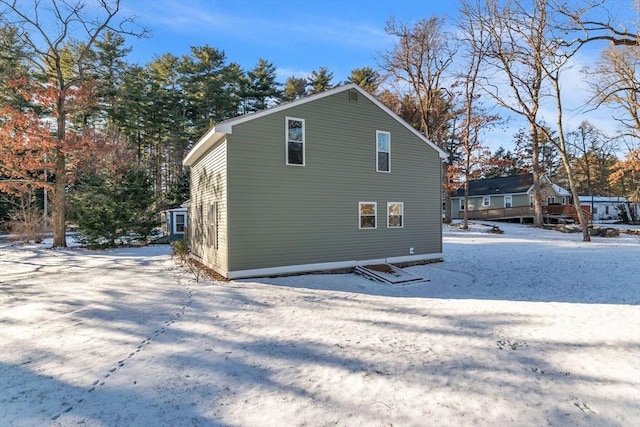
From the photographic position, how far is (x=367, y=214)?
1161cm

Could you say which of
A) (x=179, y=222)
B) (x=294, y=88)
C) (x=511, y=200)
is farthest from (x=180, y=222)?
(x=511, y=200)

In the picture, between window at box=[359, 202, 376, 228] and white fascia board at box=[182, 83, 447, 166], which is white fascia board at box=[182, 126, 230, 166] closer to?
white fascia board at box=[182, 83, 447, 166]

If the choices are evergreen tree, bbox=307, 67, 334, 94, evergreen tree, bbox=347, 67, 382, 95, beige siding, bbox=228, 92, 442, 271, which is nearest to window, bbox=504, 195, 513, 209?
evergreen tree, bbox=347, 67, 382, 95

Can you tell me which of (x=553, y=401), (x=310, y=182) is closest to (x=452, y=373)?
(x=553, y=401)

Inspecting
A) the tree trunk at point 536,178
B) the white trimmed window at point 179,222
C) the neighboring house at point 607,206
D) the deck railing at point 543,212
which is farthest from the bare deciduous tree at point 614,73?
the neighboring house at point 607,206

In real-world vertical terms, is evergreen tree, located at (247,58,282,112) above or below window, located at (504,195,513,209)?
above

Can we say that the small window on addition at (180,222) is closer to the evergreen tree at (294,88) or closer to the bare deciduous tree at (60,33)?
the bare deciduous tree at (60,33)

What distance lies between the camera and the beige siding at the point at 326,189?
9.48 m

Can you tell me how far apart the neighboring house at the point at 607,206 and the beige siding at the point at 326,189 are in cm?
3715

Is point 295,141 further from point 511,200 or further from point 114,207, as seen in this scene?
point 511,200

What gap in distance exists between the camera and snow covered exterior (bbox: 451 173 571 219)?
31.7 m

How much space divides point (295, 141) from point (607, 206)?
1916 inches

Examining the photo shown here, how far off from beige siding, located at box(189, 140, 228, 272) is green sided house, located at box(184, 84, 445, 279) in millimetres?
34

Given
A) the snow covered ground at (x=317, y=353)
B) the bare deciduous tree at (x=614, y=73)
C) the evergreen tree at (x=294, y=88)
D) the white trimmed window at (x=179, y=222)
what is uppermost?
the evergreen tree at (x=294, y=88)
